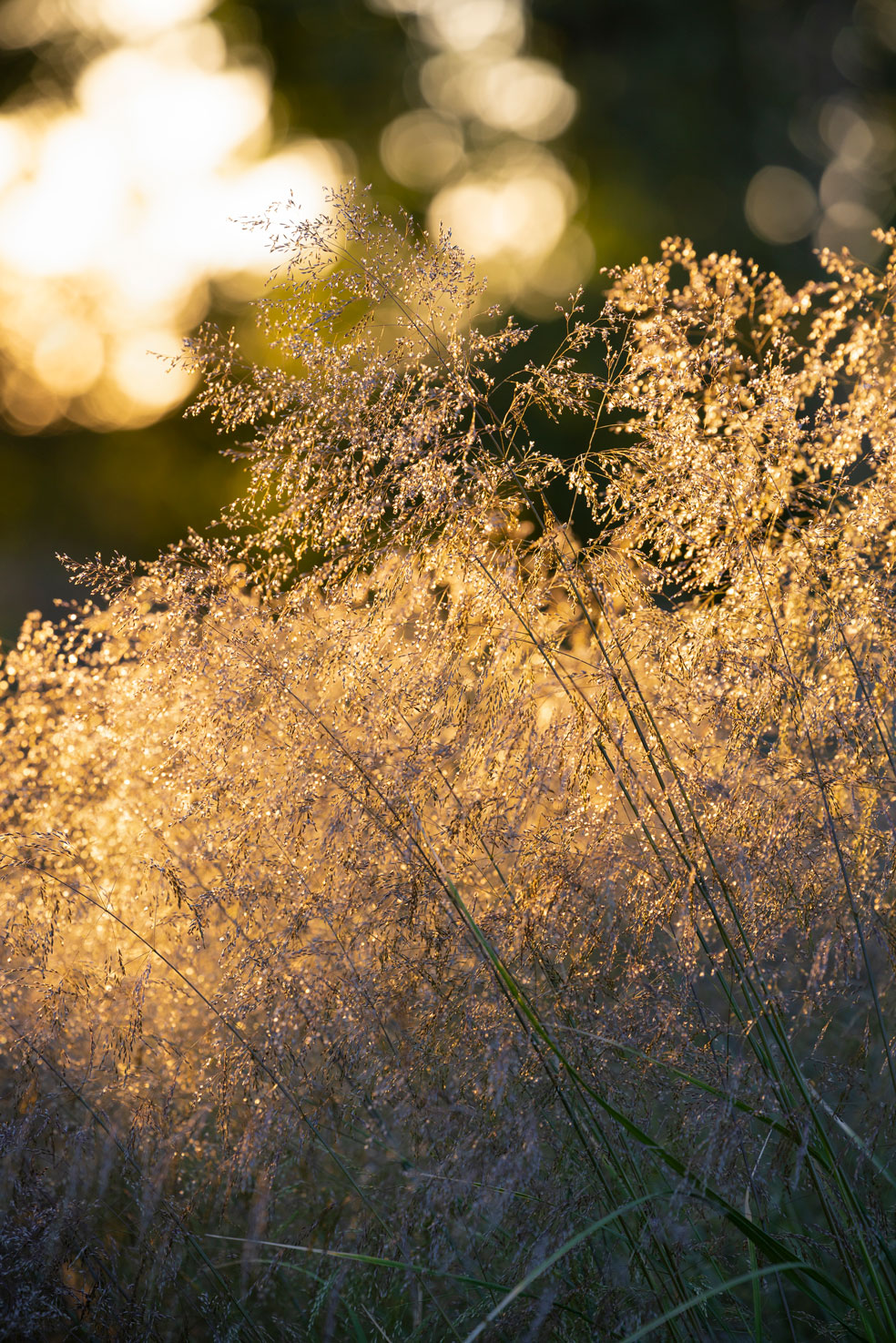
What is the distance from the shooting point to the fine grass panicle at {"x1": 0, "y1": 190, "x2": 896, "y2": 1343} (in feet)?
5.08

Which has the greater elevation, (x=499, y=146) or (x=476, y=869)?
(x=499, y=146)

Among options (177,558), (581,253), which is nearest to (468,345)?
(177,558)

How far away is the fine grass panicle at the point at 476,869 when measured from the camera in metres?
1.55

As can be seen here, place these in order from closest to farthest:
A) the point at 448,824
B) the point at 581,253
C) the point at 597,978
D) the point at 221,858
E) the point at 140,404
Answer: the point at 597,978 → the point at 448,824 → the point at 221,858 → the point at 581,253 → the point at 140,404

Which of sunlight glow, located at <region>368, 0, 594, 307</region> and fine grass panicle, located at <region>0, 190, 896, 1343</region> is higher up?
sunlight glow, located at <region>368, 0, 594, 307</region>

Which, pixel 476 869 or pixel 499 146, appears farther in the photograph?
pixel 499 146

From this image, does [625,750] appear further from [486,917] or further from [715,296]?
[715,296]

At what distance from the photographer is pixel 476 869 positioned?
69.2 inches

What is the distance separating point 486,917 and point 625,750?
1.21 feet

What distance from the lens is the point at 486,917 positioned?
5.51 feet

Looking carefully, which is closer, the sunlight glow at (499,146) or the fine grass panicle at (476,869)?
the fine grass panicle at (476,869)

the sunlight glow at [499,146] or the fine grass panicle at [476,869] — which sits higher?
the sunlight glow at [499,146]

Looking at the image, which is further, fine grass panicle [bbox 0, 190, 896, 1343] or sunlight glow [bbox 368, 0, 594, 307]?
sunlight glow [bbox 368, 0, 594, 307]

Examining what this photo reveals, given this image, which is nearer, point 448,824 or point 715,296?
point 448,824
